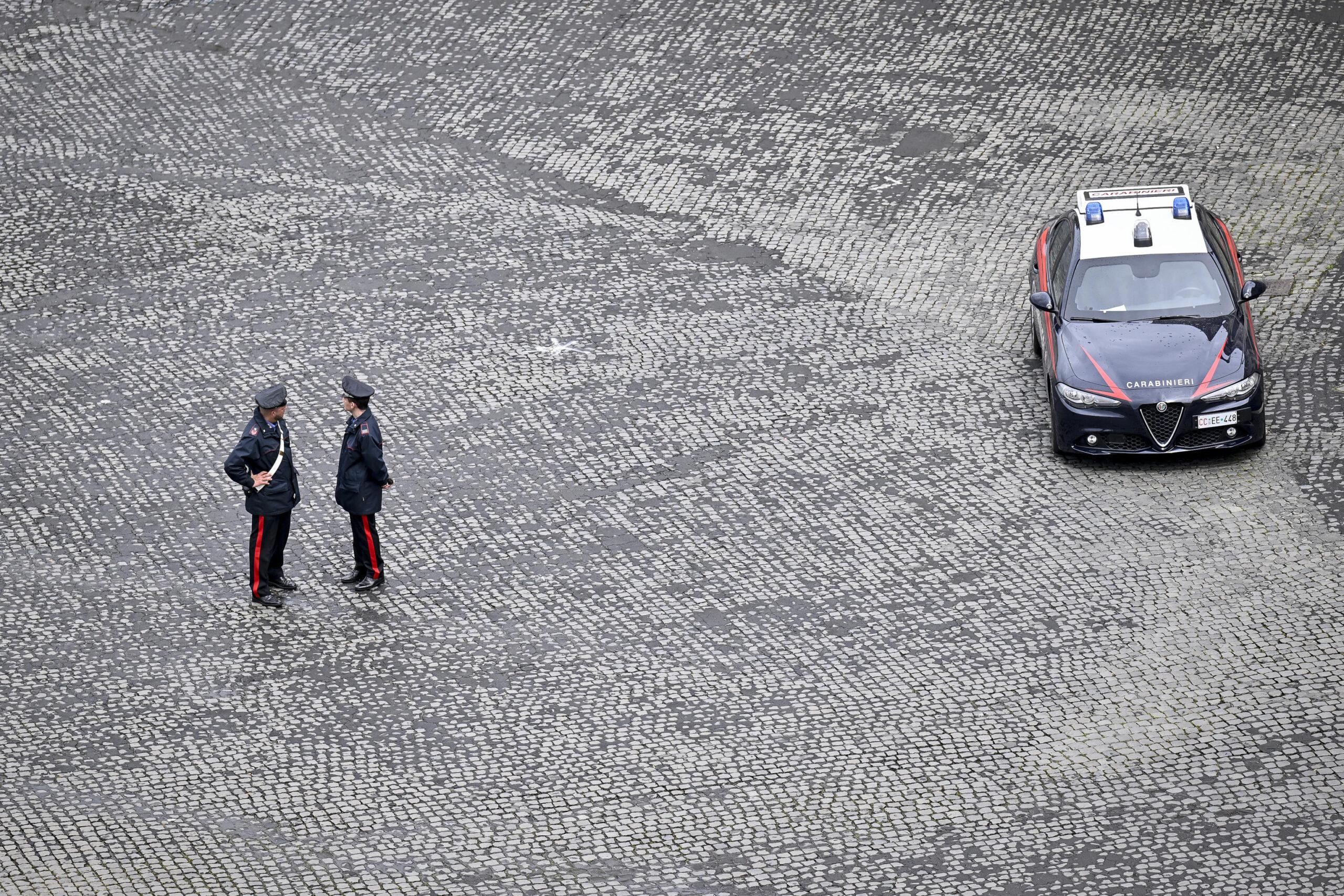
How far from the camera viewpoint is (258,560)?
39.7ft

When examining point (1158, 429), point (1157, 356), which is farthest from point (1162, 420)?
point (1157, 356)

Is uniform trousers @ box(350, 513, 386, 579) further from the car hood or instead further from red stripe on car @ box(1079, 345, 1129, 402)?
red stripe on car @ box(1079, 345, 1129, 402)

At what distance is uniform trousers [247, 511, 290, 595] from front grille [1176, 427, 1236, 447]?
6.93 meters

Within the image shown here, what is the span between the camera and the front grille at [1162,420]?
13391mm

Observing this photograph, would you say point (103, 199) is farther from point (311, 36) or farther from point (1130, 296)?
point (1130, 296)

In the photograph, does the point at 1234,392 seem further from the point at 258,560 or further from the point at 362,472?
the point at 258,560

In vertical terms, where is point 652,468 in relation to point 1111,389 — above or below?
below

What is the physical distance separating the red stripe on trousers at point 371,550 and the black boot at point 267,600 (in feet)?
2.22

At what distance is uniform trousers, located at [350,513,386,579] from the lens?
12133 mm

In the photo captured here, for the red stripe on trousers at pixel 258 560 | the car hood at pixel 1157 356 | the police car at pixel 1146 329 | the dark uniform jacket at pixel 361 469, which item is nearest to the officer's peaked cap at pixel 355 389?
the dark uniform jacket at pixel 361 469

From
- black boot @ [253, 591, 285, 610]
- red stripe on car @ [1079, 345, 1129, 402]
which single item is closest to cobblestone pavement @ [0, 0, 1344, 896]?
black boot @ [253, 591, 285, 610]

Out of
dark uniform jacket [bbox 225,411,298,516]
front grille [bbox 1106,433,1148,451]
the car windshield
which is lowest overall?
dark uniform jacket [bbox 225,411,298,516]

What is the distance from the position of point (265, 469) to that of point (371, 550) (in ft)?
3.11

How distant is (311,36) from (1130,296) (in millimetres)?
11457
